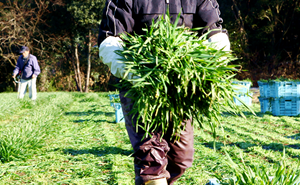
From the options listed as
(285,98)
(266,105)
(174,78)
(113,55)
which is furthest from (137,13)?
(266,105)

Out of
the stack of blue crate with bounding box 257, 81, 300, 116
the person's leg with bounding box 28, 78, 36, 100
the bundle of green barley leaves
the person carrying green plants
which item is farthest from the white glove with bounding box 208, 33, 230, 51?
the person's leg with bounding box 28, 78, 36, 100

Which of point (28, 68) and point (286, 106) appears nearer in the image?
point (286, 106)

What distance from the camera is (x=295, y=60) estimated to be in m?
15.7

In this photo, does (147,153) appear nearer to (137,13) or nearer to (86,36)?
(137,13)

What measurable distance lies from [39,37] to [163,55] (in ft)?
61.7

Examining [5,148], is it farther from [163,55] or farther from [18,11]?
[18,11]

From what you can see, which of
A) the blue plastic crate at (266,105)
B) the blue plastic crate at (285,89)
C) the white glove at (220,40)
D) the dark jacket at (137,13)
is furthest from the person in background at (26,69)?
the white glove at (220,40)

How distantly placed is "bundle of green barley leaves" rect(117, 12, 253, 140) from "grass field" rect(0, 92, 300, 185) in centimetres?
31

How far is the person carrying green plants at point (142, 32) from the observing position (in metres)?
1.73

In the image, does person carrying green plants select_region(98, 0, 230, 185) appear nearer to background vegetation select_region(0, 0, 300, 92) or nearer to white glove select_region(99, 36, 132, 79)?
white glove select_region(99, 36, 132, 79)

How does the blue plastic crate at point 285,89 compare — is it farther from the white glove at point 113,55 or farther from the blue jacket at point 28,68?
the blue jacket at point 28,68

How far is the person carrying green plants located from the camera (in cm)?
173

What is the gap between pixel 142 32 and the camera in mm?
1941

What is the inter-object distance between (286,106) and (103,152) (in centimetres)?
544
